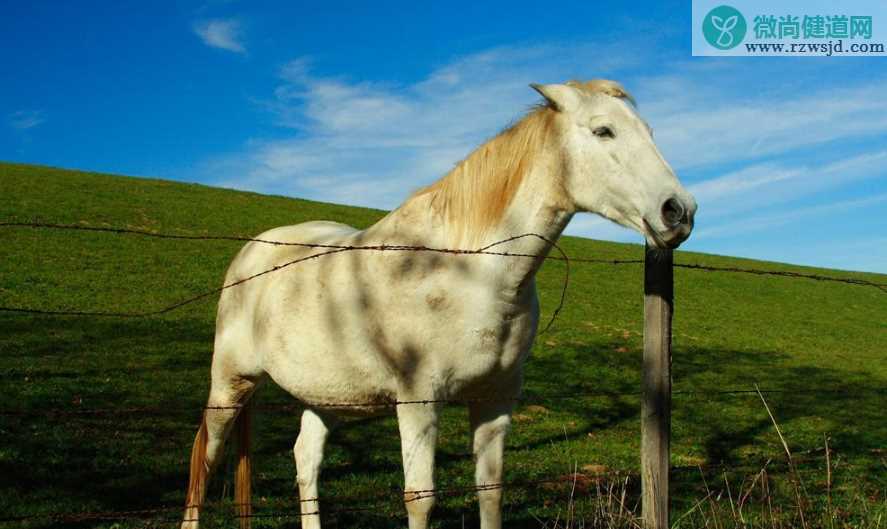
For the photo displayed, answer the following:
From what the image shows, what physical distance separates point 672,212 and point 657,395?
1004 millimetres

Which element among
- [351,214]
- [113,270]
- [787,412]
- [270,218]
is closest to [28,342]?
[113,270]

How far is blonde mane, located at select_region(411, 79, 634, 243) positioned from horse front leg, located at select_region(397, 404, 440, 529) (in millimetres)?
944

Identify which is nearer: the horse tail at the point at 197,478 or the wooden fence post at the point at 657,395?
the wooden fence post at the point at 657,395

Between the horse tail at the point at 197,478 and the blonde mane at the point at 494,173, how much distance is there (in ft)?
8.28

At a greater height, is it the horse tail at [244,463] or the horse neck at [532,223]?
the horse neck at [532,223]

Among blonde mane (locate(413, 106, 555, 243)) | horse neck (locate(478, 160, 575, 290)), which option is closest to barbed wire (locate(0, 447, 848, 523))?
horse neck (locate(478, 160, 575, 290))

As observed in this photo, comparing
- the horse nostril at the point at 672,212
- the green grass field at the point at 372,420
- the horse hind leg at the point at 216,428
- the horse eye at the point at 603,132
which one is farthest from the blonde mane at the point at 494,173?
the horse hind leg at the point at 216,428

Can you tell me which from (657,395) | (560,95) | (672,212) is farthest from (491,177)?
(657,395)

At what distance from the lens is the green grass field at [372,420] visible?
6559 mm

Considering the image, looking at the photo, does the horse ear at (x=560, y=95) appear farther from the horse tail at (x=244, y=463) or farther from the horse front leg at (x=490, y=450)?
the horse tail at (x=244, y=463)

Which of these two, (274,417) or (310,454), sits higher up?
(274,417)

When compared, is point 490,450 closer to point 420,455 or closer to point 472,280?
point 420,455

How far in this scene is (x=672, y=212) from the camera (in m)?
3.20

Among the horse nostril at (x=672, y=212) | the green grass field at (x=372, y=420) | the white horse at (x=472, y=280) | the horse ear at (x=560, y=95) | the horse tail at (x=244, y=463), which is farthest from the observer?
the green grass field at (x=372, y=420)
